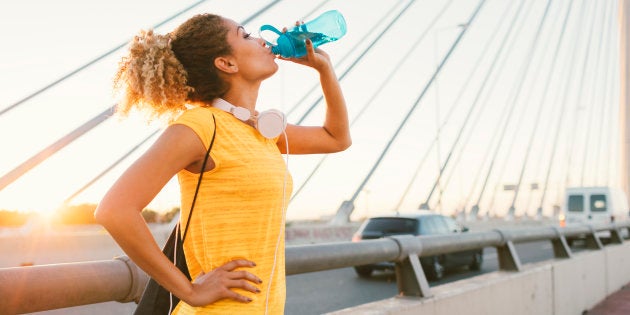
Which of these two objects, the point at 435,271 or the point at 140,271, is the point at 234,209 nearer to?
the point at 140,271

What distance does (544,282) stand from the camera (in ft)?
18.2

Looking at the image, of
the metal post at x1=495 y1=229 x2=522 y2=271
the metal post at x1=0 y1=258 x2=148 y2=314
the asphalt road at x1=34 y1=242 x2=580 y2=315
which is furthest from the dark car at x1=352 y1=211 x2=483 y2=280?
the metal post at x1=0 y1=258 x2=148 y2=314

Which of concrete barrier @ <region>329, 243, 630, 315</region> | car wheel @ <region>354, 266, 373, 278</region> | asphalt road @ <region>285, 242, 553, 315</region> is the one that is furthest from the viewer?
car wheel @ <region>354, 266, 373, 278</region>

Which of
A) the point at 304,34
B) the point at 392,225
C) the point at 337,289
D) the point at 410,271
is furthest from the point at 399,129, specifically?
the point at 304,34

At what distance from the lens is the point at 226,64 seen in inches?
76.8

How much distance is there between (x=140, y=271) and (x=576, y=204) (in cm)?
1999

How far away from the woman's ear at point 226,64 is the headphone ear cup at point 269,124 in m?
0.20

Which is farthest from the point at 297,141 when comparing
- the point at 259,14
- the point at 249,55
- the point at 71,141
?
the point at 259,14

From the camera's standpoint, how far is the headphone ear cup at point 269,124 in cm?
182

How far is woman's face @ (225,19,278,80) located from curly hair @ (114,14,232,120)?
2 cm

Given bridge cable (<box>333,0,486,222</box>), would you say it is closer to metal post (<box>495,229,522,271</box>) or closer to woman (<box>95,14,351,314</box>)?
metal post (<box>495,229,522,271</box>)

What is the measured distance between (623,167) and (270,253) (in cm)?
3054

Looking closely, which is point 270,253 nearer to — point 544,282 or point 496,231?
point 496,231

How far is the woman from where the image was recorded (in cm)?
162
